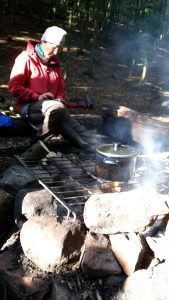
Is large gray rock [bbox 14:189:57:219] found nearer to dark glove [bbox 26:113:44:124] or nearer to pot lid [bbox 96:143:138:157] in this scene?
pot lid [bbox 96:143:138:157]

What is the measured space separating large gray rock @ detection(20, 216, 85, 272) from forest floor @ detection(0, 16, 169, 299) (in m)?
2.16

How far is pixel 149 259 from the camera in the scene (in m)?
2.92

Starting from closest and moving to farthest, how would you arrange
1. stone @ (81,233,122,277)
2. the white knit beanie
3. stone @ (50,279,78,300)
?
stone @ (50,279,78,300) → stone @ (81,233,122,277) → the white knit beanie

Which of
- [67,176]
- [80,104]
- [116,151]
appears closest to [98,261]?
[116,151]

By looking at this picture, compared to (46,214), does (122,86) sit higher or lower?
lower

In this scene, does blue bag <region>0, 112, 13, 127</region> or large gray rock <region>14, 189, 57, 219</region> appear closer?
large gray rock <region>14, 189, 57, 219</region>

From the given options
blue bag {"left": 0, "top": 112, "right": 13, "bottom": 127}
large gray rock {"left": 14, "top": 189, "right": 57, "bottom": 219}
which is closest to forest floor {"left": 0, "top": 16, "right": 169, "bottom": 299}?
blue bag {"left": 0, "top": 112, "right": 13, "bottom": 127}

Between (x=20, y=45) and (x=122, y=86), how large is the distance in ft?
19.2

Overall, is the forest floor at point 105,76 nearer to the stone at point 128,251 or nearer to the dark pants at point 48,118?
the dark pants at point 48,118

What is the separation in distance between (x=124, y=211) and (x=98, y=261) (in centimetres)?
44

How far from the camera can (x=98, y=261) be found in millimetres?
2859

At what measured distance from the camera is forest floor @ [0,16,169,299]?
11.2m

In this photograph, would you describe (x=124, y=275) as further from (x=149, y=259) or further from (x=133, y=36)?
(x=133, y=36)

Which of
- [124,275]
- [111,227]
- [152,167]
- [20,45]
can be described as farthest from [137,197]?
[20,45]
